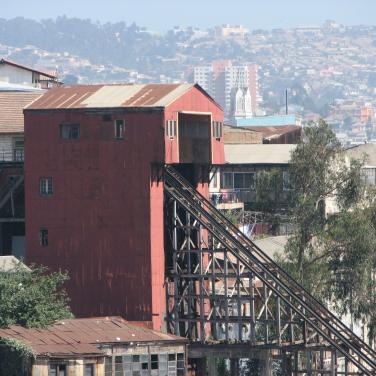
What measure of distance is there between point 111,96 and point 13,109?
11.8 meters

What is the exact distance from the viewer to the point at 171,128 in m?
74.6

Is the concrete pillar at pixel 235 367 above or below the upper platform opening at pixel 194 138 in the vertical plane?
below

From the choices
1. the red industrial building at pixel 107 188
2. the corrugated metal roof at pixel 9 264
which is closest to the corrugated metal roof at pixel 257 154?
the red industrial building at pixel 107 188

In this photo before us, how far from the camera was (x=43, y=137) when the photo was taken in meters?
76.1

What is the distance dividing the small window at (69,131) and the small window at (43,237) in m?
4.07

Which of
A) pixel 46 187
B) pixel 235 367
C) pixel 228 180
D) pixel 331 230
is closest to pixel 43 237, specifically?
pixel 46 187

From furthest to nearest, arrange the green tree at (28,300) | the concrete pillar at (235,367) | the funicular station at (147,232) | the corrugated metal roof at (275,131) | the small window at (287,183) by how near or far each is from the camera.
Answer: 1. the corrugated metal roof at (275,131)
2. the small window at (287,183)
3. the concrete pillar at (235,367)
4. the funicular station at (147,232)
5. the green tree at (28,300)

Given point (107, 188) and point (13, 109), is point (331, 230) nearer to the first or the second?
point (107, 188)

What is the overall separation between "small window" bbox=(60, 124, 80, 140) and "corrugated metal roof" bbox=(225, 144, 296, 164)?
4009cm

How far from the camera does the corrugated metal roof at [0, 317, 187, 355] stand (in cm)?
6438

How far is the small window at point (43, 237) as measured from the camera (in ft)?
250

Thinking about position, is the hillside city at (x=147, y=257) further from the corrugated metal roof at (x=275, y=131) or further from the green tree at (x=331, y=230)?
the corrugated metal roof at (x=275, y=131)

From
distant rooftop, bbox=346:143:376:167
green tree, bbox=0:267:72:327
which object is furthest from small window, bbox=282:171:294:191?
distant rooftop, bbox=346:143:376:167

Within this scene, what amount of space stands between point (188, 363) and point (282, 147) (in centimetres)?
4869
